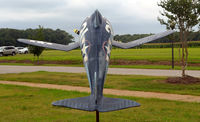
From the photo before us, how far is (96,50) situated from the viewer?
210 inches

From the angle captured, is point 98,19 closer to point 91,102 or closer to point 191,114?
point 91,102

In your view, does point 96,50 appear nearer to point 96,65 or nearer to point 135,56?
point 96,65

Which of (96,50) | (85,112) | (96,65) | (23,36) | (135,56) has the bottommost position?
(85,112)

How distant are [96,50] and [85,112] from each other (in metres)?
4.67

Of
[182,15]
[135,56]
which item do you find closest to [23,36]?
[135,56]

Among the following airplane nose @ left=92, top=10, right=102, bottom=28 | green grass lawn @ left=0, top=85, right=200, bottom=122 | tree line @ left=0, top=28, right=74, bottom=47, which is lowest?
green grass lawn @ left=0, top=85, right=200, bottom=122

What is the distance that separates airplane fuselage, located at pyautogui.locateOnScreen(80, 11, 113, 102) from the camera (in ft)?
16.4

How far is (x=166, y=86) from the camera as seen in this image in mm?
14500

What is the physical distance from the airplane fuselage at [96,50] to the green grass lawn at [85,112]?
344 cm

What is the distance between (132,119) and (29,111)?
381cm

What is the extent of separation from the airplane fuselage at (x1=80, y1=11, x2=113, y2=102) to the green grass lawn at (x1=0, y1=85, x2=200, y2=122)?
3437 mm

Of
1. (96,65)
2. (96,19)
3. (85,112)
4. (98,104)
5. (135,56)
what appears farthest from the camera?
(135,56)

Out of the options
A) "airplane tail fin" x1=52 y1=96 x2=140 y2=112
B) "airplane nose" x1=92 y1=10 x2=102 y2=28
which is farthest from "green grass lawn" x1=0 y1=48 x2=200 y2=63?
"airplane tail fin" x1=52 y1=96 x2=140 y2=112

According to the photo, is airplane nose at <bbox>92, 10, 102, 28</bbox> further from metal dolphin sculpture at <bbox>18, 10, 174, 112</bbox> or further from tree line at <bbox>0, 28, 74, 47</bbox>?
tree line at <bbox>0, 28, 74, 47</bbox>
